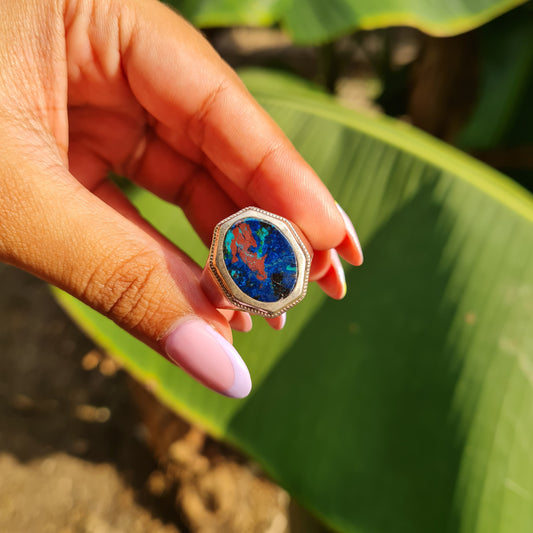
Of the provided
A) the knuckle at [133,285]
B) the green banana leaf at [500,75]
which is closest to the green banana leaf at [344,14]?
the green banana leaf at [500,75]

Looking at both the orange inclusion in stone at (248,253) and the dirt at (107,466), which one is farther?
the dirt at (107,466)

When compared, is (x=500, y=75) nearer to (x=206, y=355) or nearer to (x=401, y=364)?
(x=401, y=364)

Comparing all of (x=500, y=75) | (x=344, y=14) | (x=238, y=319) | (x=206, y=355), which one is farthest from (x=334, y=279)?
(x=500, y=75)

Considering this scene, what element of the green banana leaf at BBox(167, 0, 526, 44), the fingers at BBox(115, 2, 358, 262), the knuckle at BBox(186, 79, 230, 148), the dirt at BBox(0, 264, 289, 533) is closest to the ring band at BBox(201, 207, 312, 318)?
the fingers at BBox(115, 2, 358, 262)

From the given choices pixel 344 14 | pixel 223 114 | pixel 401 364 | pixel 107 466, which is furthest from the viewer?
pixel 107 466

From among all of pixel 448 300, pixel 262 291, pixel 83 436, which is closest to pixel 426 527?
pixel 448 300

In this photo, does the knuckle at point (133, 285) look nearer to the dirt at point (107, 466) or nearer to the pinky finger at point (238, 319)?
the pinky finger at point (238, 319)
